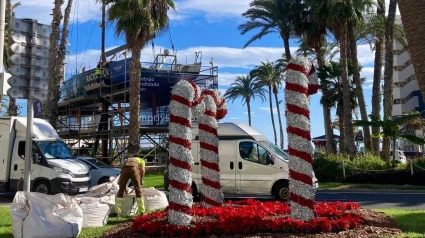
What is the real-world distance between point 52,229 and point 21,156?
9.20 meters

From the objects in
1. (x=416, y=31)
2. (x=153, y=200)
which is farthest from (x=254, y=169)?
(x=416, y=31)

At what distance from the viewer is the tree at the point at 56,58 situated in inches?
952

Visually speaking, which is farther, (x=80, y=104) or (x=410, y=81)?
(x=410, y=81)

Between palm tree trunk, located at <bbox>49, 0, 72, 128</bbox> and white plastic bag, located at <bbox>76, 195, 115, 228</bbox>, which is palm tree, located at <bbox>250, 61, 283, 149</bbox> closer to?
palm tree trunk, located at <bbox>49, 0, 72, 128</bbox>

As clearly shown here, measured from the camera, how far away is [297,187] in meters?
8.77

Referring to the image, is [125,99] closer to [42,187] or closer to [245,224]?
[42,187]

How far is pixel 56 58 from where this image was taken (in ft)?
80.6

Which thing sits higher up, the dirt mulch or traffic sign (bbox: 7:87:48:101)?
traffic sign (bbox: 7:87:48:101)


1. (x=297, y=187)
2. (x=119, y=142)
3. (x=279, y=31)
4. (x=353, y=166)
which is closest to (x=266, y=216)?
(x=297, y=187)

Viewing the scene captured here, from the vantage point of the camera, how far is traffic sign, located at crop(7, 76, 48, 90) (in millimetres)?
9180

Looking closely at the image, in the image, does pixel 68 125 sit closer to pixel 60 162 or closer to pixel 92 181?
pixel 92 181

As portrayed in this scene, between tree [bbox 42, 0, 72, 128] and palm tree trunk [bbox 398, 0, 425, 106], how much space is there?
19.7 metres

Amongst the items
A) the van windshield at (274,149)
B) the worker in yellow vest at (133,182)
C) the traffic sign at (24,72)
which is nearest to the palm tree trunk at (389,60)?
the van windshield at (274,149)

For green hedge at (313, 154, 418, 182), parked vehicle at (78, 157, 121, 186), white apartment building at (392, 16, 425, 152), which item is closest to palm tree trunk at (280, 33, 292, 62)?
green hedge at (313, 154, 418, 182)
